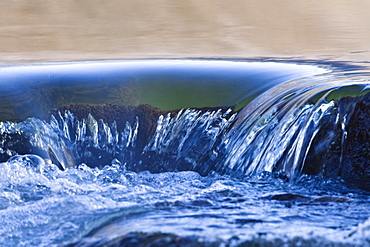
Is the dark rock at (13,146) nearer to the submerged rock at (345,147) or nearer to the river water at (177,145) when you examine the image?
the river water at (177,145)

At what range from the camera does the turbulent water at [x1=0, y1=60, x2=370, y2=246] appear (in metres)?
1.17

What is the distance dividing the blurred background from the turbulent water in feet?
2.55

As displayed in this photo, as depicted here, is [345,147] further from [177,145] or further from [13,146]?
[13,146]

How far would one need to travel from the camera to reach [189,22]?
538 centimetres

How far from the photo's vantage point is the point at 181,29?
4.96 meters

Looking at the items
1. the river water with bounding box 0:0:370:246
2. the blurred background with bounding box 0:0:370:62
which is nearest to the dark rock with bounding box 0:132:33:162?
the river water with bounding box 0:0:370:246

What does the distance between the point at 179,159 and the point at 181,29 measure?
10.0 feet

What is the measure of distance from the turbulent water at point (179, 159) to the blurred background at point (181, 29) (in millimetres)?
776

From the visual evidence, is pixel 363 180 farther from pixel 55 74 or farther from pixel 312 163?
pixel 55 74

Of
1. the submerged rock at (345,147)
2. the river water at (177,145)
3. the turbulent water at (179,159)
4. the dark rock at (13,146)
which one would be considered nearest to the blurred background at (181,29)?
the river water at (177,145)

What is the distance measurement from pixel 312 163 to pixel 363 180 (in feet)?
0.55

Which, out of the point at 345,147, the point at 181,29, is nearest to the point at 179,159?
the point at 345,147

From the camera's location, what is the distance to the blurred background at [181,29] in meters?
3.69

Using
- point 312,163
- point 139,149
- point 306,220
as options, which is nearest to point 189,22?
point 139,149
